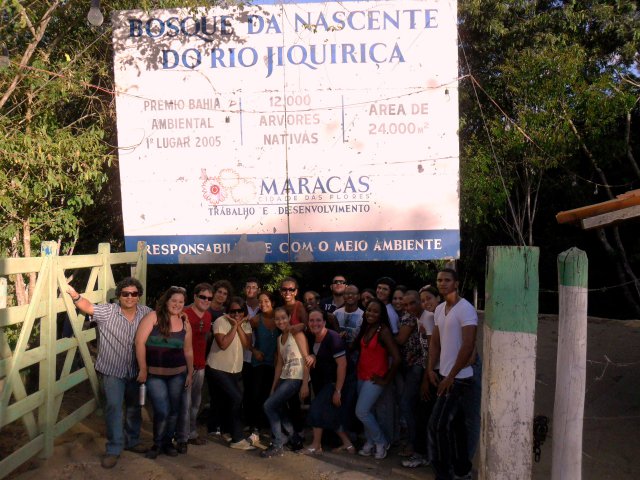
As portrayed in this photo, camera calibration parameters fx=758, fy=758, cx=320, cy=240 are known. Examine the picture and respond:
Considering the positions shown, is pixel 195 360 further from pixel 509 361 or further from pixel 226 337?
pixel 509 361

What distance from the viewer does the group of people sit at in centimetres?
672

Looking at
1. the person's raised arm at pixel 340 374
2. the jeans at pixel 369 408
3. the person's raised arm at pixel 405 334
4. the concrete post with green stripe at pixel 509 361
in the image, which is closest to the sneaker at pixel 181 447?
the person's raised arm at pixel 340 374

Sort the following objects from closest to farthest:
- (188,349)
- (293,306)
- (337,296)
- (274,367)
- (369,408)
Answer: (188,349) < (369,408) < (293,306) < (274,367) < (337,296)

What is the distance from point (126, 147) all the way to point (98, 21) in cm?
140

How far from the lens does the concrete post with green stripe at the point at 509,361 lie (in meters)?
4.04

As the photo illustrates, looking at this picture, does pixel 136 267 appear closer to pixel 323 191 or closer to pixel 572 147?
pixel 323 191

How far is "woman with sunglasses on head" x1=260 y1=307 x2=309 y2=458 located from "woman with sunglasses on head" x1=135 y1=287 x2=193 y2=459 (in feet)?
2.86

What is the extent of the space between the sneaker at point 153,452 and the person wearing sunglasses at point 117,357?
16cm

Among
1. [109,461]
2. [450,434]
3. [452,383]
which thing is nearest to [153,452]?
[109,461]

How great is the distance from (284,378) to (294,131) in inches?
110

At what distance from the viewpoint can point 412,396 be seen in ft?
23.2

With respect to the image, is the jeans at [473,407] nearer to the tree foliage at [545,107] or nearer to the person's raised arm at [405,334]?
the person's raised arm at [405,334]

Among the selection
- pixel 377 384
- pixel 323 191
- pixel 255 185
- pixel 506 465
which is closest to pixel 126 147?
pixel 255 185

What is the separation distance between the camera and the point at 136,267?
8367mm
